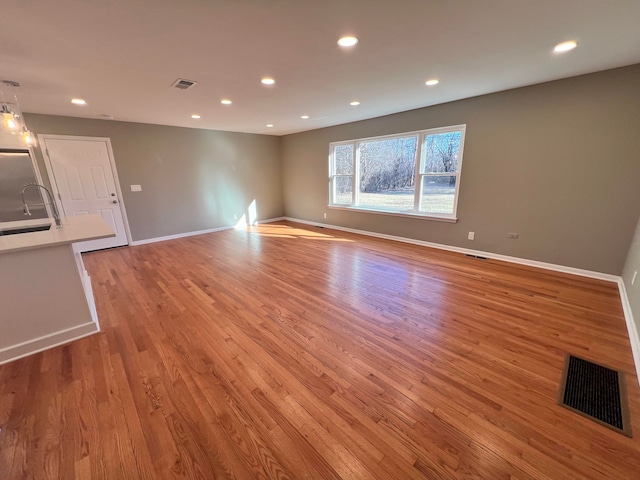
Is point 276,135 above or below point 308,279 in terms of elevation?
above

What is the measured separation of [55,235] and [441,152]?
16.9ft

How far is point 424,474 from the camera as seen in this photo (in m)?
1.18

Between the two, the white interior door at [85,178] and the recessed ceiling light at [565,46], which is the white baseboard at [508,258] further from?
the white interior door at [85,178]

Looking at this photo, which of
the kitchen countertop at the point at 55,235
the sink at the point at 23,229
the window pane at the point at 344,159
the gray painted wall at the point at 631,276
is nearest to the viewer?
the kitchen countertop at the point at 55,235

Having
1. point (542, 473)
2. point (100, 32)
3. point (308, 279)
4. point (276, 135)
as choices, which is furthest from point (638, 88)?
point (276, 135)

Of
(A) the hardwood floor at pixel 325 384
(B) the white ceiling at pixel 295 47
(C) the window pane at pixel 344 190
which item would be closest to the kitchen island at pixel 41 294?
(A) the hardwood floor at pixel 325 384

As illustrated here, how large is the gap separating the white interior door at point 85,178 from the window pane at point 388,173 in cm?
512

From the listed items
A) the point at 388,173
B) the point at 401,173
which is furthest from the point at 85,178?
the point at 401,173

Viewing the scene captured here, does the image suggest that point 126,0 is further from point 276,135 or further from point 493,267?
point 276,135

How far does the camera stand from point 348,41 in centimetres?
207

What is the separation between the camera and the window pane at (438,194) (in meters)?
4.35

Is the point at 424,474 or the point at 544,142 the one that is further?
the point at 544,142

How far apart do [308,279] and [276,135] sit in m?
5.39

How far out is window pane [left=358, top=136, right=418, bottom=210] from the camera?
15.9 ft
